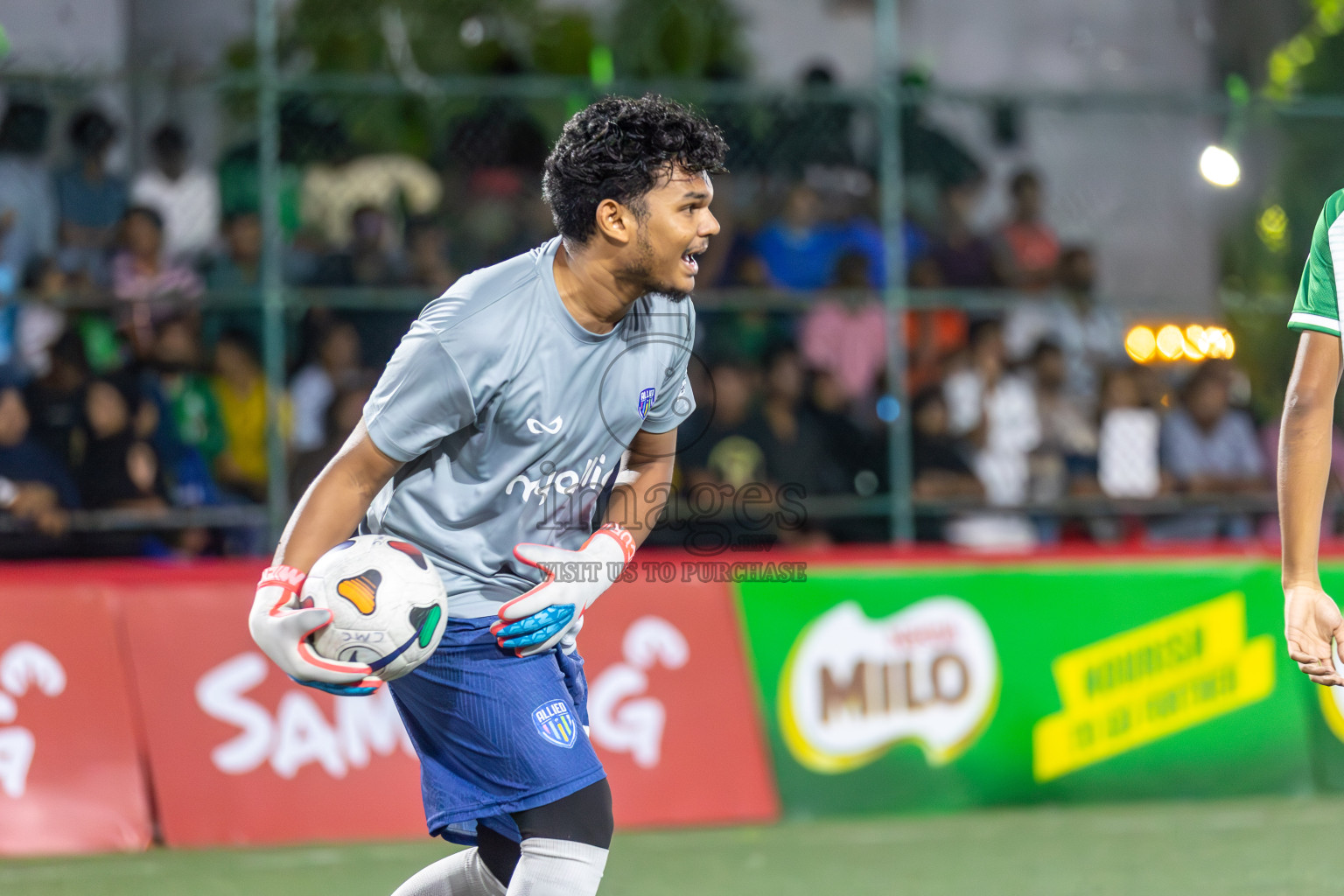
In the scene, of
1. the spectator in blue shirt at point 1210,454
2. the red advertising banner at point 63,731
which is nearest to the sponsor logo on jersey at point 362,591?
the red advertising banner at point 63,731

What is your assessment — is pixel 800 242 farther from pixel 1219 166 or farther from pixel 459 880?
pixel 459 880

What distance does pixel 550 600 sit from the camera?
3760mm

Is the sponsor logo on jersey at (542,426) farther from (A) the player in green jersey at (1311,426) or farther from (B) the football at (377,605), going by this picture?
(A) the player in green jersey at (1311,426)

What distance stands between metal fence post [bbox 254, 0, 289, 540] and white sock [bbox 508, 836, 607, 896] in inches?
202

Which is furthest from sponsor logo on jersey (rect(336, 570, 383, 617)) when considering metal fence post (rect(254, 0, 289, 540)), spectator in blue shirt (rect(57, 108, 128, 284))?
spectator in blue shirt (rect(57, 108, 128, 284))

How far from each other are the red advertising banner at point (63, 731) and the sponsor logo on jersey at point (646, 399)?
13.7 feet

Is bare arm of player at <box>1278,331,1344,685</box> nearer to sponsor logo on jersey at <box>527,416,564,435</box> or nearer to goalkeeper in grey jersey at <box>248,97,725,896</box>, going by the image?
goalkeeper in grey jersey at <box>248,97,725,896</box>

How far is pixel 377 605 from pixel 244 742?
159 inches

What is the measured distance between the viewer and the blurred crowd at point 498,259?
8.84 m

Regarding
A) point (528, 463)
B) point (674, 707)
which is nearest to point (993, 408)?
point (674, 707)

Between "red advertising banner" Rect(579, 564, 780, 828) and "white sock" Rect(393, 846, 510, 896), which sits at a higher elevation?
"white sock" Rect(393, 846, 510, 896)

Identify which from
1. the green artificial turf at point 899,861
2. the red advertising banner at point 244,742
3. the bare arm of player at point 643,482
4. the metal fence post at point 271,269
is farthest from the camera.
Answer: the metal fence post at point 271,269

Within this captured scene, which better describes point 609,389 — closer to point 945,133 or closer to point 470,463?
point 470,463

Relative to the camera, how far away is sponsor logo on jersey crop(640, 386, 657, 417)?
155 inches
